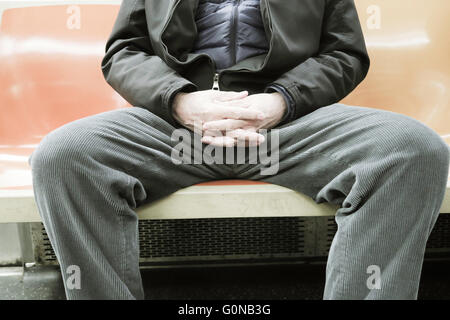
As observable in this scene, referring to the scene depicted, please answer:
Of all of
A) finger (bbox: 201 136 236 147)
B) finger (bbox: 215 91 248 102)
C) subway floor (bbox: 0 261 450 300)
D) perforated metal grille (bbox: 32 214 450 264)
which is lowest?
subway floor (bbox: 0 261 450 300)

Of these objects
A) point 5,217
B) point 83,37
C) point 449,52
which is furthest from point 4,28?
point 449,52

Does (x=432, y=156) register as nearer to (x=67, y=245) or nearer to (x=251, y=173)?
(x=251, y=173)

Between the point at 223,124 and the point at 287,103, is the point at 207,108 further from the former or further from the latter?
the point at 287,103

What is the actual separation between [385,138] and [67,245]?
63cm

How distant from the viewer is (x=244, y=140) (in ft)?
3.24

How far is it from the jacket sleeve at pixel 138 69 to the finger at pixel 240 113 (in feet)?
0.35

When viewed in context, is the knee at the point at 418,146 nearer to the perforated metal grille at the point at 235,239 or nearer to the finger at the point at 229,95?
the finger at the point at 229,95

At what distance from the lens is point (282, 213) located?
1.01 meters

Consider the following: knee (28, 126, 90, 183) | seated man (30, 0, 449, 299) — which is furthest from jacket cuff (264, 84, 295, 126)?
knee (28, 126, 90, 183)

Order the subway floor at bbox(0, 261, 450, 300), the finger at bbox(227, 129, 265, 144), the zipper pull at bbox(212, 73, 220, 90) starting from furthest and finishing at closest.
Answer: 1. the subway floor at bbox(0, 261, 450, 300)
2. the zipper pull at bbox(212, 73, 220, 90)
3. the finger at bbox(227, 129, 265, 144)

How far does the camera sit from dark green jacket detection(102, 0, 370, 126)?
3.48 feet

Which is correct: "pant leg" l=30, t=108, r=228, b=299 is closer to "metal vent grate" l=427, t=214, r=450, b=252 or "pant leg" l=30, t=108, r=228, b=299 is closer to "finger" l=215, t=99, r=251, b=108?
"finger" l=215, t=99, r=251, b=108

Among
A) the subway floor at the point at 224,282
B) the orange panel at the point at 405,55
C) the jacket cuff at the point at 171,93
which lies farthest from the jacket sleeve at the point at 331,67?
the subway floor at the point at 224,282
